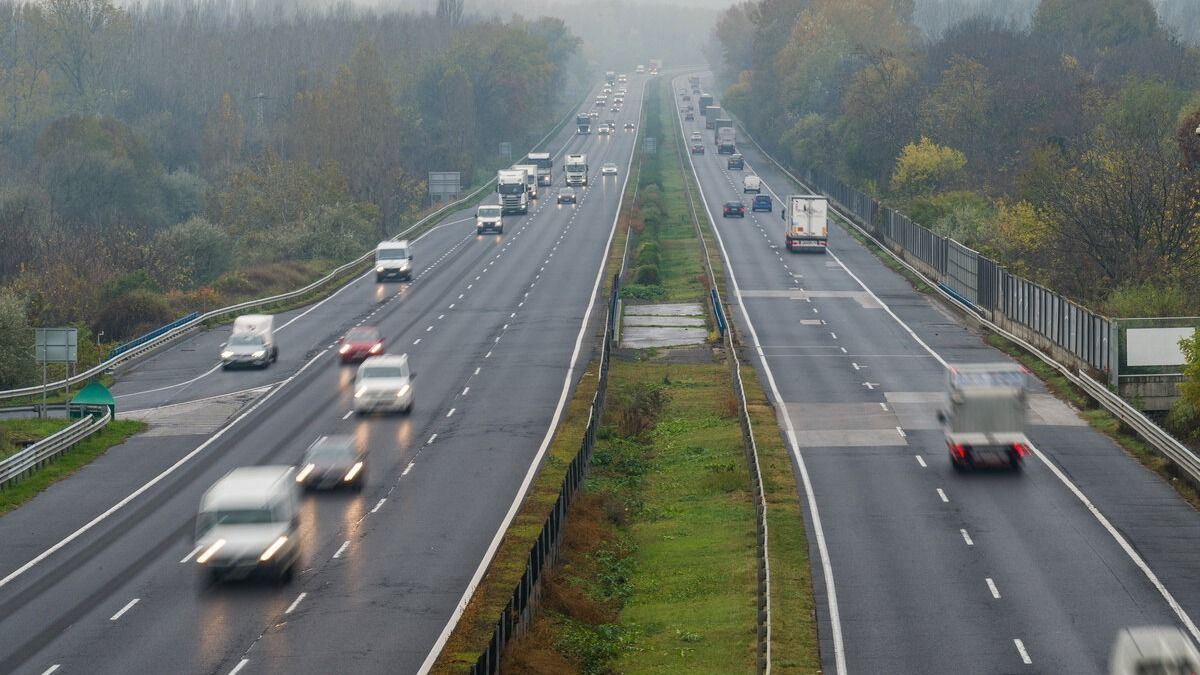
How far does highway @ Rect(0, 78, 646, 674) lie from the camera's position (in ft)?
93.0

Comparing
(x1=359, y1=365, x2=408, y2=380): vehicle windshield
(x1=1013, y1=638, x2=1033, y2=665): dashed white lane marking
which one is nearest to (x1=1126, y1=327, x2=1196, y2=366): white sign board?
(x1=359, y1=365, x2=408, y2=380): vehicle windshield

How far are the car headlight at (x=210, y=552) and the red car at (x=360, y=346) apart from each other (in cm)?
3102

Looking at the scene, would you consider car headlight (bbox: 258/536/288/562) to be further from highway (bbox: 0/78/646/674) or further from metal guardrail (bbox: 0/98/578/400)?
metal guardrail (bbox: 0/98/578/400)

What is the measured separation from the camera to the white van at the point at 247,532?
31.5 metres

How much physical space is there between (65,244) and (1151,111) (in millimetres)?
78669

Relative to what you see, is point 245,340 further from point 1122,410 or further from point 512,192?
point 512,192

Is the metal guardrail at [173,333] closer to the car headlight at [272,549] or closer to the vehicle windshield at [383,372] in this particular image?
the vehicle windshield at [383,372]

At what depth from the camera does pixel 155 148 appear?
7101 inches

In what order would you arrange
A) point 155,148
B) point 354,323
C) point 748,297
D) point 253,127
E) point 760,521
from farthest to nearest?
point 253,127, point 155,148, point 748,297, point 354,323, point 760,521

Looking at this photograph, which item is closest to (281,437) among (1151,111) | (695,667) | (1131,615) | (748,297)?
(695,667)

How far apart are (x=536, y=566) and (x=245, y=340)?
115ft

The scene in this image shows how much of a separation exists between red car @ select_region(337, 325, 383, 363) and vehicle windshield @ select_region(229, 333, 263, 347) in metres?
3.34

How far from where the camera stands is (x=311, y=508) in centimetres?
3909

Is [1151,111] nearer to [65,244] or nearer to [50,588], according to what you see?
[65,244]
